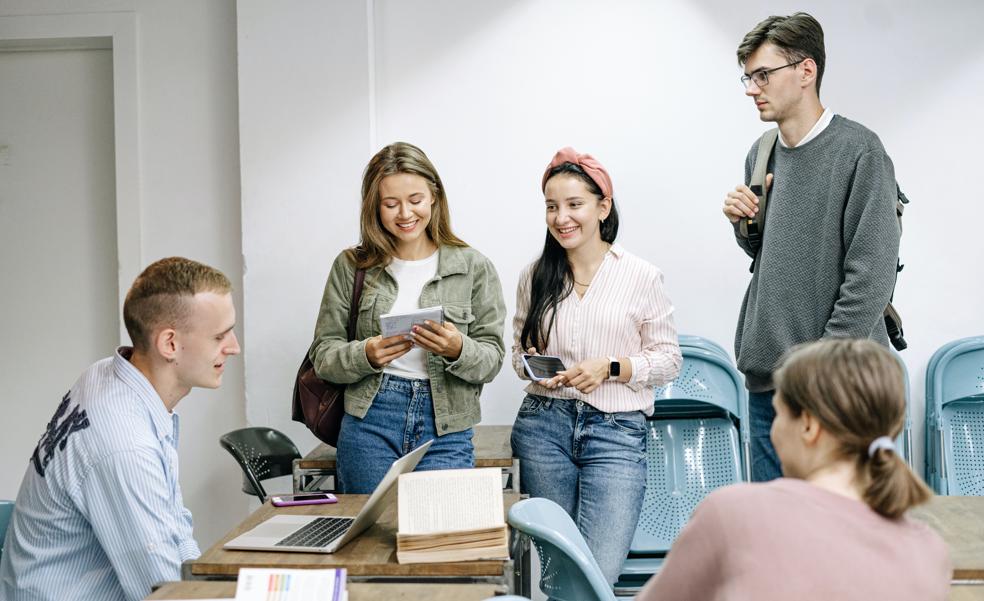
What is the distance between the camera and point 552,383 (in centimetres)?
318

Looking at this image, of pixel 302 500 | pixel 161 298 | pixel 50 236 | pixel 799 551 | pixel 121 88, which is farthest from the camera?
pixel 50 236

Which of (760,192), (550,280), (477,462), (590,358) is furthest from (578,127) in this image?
(477,462)

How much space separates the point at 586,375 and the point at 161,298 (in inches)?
55.1

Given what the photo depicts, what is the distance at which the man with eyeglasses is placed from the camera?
286 cm

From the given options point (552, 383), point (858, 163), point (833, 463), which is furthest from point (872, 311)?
point (833, 463)

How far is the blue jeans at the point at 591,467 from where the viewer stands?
10.3 feet

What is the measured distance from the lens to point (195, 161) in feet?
15.3

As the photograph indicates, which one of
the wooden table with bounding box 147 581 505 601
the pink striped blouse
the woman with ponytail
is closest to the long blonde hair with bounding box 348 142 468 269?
the pink striped blouse

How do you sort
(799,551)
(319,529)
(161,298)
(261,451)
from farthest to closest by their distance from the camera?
(261,451), (319,529), (161,298), (799,551)

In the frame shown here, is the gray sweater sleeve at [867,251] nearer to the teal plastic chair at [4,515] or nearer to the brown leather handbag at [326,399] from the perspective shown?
the brown leather handbag at [326,399]

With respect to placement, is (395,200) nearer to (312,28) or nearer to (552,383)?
(552,383)

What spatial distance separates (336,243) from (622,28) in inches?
62.2

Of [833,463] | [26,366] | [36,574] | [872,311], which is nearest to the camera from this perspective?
[833,463]

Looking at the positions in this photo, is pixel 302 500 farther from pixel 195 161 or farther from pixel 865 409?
pixel 195 161
